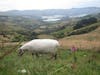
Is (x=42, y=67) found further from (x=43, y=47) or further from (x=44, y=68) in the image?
(x=43, y=47)

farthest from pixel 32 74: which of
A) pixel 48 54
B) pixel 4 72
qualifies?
pixel 48 54

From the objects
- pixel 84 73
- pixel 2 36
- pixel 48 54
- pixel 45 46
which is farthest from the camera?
pixel 48 54

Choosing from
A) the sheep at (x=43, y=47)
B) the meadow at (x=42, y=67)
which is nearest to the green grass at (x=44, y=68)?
the meadow at (x=42, y=67)

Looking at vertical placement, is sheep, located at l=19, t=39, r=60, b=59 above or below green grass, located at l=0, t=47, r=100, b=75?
below

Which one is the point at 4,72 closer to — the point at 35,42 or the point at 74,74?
the point at 74,74

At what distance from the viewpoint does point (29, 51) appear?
1705 cm

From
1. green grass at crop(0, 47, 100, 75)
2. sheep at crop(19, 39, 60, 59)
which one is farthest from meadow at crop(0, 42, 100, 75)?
sheep at crop(19, 39, 60, 59)

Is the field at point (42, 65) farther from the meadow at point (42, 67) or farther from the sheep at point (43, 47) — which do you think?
the sheep at point (43, 47)

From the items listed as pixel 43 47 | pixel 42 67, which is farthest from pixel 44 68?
pixel 43 47

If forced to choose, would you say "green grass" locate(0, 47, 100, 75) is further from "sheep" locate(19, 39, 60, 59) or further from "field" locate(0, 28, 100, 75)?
"sheep" locate(19, 39, 60, 59)

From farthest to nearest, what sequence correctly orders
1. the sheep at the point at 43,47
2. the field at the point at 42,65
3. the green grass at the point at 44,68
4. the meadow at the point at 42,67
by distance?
the sheep at the point at 43,47, the green grass at the point at 44,68, the meadow at the point at 42,67, the field at the point at 42,65

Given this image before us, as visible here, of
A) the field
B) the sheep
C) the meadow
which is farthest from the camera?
the sheep

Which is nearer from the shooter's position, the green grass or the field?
the field

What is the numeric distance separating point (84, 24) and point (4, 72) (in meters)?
157
